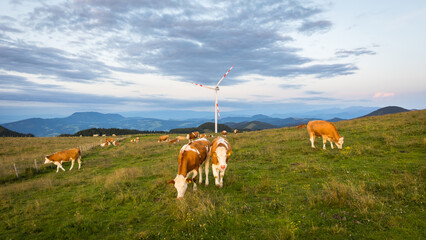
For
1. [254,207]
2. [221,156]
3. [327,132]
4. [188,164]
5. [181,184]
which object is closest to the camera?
[254,207]

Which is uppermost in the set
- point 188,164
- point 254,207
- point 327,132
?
point 327,132

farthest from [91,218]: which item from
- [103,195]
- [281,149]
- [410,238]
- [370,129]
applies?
[370,129]

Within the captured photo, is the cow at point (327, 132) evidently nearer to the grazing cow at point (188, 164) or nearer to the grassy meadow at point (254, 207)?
the grassy meadow at point (254, 207)

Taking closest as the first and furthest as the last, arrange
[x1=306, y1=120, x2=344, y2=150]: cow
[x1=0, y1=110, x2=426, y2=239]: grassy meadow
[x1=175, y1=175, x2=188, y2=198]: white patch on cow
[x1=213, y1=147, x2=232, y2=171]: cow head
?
1. [x1=0, y1=110, x2=426, y2=239]: grassy meadow
2. [x1=175, y1=175, x2=188, y2=198]: white patch on cow
3. [x1=213, y1=147, x2=232, y2=171]: cow head
4. [x1=306, y1=120, x2=344, y2=150]: cow

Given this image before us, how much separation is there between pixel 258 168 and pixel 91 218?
30.7ft

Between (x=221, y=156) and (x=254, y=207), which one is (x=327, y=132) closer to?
(x=221, y=156)

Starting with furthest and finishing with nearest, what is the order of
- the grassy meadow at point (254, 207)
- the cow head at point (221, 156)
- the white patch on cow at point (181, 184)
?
the cow head at point (221, 156), the white patch on cow at point (181, 184), the grassy meadow at point (254, 207)

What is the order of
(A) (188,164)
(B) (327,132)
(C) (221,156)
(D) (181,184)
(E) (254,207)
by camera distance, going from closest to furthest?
(E) (254,207) < (D) (181,184) < (A) (188,164) < (C) (221,156) < (B) (327,132)

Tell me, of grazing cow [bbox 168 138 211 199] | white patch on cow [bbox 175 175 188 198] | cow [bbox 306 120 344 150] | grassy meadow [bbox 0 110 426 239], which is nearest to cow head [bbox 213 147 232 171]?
grazing cow [bbox 168 138 211 199]

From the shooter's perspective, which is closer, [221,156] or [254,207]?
[254,207]

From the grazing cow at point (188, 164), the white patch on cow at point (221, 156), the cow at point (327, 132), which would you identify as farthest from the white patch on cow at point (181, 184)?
the cow at point (327, 132)

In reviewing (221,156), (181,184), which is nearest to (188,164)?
(181,184)

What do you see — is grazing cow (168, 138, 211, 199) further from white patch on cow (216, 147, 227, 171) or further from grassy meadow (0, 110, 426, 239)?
white patch on cow (216, 147, 227, 171)

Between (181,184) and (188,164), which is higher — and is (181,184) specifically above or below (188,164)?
below
